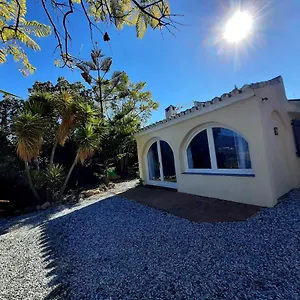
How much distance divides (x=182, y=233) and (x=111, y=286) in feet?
7.90

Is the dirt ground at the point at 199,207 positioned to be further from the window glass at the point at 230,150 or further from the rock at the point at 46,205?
the rock at the point at 46,205

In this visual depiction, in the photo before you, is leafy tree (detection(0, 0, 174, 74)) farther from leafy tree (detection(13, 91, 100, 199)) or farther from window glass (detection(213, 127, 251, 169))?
leafy tree (detection(13, 91, 100, 199))

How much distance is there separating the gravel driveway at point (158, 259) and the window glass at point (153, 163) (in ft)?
17.4

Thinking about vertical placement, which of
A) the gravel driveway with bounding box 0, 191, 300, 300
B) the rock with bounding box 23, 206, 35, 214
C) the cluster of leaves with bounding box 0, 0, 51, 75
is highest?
the cluster of leaves with bounding box 0, 0, 51, 75

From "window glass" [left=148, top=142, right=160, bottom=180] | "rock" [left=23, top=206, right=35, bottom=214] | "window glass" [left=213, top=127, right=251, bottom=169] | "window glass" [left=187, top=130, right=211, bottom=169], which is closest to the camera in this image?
"window glass" [left=213, top=127, right=251, bottom=169]

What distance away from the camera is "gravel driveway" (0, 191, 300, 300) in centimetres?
320

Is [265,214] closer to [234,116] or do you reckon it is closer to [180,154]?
[234,116]

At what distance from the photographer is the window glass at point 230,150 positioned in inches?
285

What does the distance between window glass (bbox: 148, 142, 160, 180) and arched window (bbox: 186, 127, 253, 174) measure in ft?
9.59

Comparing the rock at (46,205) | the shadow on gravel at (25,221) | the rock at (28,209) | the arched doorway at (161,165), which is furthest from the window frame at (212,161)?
the rock at (28,209)

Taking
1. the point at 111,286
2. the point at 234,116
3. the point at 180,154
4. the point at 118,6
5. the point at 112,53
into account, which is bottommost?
the point at 111,286

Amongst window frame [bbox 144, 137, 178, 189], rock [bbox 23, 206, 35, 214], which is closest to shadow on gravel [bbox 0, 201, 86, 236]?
rock [bbox 23, 206, 35, 214]

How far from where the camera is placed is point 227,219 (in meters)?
5.82

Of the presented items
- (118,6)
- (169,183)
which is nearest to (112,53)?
(118,6)
